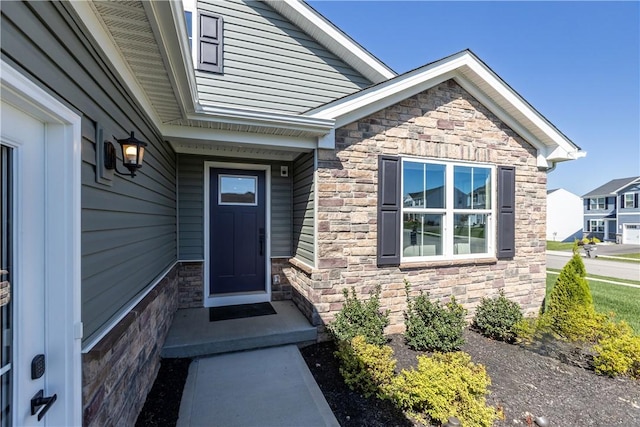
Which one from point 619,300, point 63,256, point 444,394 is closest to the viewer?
point 63,256

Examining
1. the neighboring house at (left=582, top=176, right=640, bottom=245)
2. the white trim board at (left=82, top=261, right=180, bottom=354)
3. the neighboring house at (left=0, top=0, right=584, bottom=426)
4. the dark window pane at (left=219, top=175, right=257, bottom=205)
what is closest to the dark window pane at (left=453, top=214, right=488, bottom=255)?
the neighboring house at (left=0, top=0, right=584, bottom=426)

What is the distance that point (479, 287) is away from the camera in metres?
4.64

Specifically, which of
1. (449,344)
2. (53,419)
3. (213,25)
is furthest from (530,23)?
(53,419)

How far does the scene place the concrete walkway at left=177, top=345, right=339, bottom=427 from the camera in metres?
2.38

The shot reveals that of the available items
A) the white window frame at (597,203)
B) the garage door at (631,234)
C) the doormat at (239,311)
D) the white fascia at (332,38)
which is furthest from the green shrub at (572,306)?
the white window frame at (597,203)

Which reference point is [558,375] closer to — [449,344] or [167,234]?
[449,344]

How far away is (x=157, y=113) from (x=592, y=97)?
59.2 ft

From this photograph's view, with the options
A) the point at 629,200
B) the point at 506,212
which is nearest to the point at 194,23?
the point at 506,212

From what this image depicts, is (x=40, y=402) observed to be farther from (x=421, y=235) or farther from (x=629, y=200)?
(x=629, y=200)

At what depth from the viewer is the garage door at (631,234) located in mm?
24656

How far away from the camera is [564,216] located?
32.3 meters

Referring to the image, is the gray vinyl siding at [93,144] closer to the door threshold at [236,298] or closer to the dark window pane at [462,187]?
the door threshold at [236,298]

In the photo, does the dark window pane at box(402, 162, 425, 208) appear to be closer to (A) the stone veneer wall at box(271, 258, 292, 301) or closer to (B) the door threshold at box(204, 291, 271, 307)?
(A) the stone veneer wall at box(271, 258, 292, 301)

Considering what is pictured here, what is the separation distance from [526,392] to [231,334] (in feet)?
10.9
